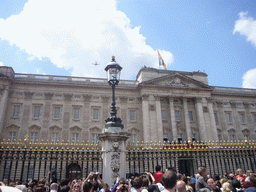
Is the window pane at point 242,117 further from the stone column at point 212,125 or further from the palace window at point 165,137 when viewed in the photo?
the palace window at point 165,137

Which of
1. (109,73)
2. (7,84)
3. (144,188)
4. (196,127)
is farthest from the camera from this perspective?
(196,127)

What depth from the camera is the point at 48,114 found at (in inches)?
1304

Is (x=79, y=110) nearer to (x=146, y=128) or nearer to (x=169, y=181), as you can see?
(x=146, y=128)

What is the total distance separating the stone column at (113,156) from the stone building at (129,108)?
2389 cm

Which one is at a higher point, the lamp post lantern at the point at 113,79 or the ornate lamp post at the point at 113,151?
the lamp post lantern at the point at 113,79

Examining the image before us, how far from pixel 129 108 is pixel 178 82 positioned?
32.8 ft

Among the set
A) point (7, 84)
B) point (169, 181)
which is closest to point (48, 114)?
point (7, 84)

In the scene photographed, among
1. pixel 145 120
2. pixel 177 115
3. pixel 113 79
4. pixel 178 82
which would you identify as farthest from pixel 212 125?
pixel 113 79

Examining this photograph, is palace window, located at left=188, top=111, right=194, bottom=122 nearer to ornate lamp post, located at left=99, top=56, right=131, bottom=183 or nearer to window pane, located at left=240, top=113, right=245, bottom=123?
window pane, located at left=240, top=113, right=245, bottom=123

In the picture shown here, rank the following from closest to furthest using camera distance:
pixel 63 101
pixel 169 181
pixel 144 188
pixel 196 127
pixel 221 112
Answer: pixel 169 181, pixel 144 188, pixel 63 101, pixel 196 127, pixel 221 112

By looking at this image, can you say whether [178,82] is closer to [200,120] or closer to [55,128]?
[200,120]

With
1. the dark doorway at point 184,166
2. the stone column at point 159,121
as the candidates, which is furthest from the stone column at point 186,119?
the dark doorway at point 184,166

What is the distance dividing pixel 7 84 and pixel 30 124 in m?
6.94

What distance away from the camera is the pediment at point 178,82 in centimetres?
3700
